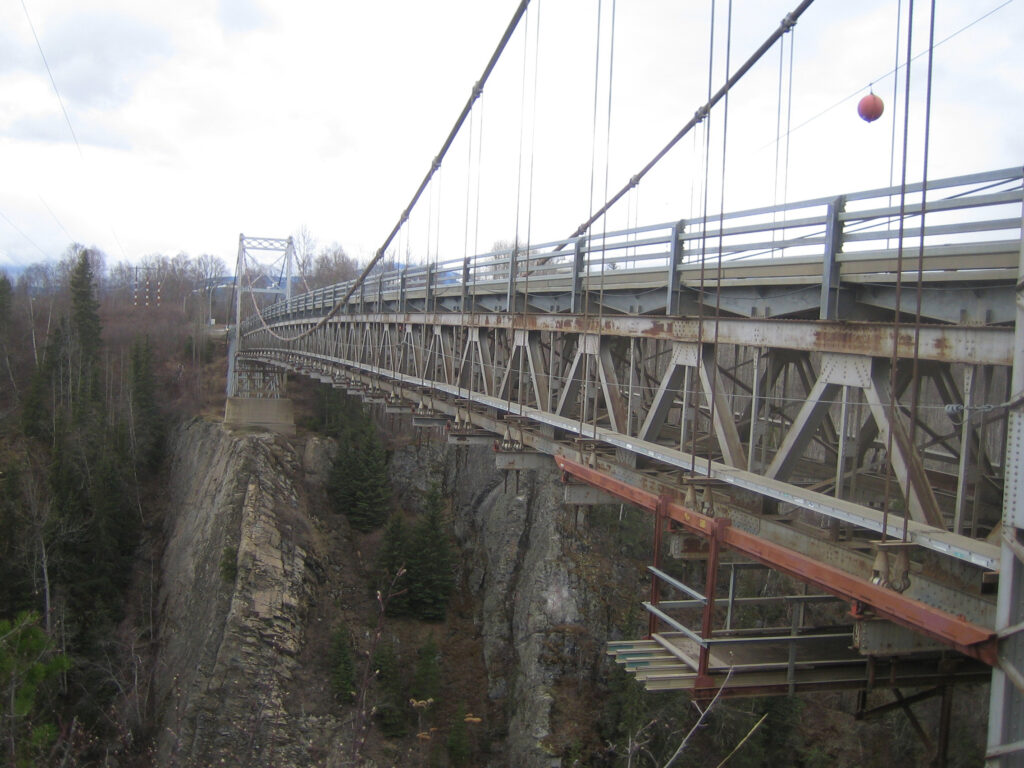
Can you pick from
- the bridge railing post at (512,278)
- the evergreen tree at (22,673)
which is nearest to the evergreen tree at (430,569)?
the evergreen tree at (22,673)

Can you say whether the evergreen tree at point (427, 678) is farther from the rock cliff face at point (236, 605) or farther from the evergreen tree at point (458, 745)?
A: the rock cliff face at point (236, 605)

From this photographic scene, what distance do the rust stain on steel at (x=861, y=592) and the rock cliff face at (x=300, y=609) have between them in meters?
14.5

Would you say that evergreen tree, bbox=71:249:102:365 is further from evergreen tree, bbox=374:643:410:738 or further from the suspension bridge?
the suspension bridge

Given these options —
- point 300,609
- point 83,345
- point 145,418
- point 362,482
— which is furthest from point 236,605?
point 83,345

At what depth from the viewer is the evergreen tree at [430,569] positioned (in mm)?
24547

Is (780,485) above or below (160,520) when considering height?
above

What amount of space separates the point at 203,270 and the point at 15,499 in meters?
58.5

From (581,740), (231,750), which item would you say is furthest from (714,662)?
(231,750)

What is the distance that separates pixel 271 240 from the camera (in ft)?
163

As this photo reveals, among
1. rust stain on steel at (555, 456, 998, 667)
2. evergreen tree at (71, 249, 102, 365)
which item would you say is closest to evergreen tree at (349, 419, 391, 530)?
evergreen tree at (71, 249, 102, 365)

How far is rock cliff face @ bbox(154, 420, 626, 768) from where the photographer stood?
19.6 m

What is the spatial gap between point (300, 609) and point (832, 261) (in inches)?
828

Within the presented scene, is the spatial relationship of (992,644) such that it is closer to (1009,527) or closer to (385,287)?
(1009,527)

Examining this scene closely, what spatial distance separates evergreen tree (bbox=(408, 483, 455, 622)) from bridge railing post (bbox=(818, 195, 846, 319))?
20.4 meters
